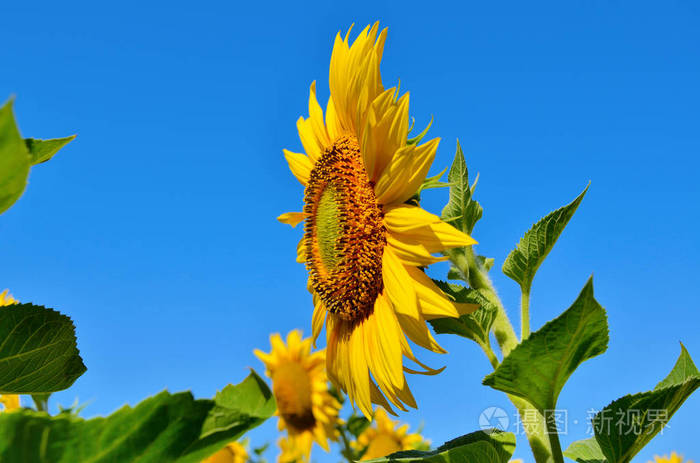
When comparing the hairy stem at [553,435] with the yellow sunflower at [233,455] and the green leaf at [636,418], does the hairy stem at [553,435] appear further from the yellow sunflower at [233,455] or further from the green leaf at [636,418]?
the yellow sunflower at [233,455]

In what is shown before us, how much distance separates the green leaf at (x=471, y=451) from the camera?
151cm

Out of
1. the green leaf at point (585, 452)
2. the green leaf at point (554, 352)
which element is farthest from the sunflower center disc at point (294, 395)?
the green leaf at point (554, 352)

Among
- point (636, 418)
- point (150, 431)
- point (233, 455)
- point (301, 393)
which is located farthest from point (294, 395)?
point (150, 431)

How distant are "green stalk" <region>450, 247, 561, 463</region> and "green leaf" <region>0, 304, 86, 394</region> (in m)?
1.12

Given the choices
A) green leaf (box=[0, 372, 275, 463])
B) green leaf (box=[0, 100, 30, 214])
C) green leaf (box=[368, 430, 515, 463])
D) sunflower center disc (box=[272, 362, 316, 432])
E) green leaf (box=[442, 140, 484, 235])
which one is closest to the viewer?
green leaf (box=[0, 100, 30, 214])

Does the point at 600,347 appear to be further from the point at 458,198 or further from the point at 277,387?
the point at 277,387

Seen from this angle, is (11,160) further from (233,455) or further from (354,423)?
(354,423)

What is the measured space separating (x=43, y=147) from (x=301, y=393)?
15.5 ft

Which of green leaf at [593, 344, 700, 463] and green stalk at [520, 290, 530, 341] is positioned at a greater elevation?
green stalk at [520, 290, 530, 341]

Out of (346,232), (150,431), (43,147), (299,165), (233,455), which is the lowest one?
(150,431)

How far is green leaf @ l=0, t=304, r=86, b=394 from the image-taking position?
4.42ft

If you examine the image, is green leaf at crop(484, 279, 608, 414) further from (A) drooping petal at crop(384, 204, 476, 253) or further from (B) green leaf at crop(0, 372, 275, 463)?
(B) green leaf at crop(0, 372, 275, 463)

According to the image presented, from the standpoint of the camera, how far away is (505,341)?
1.87 meters

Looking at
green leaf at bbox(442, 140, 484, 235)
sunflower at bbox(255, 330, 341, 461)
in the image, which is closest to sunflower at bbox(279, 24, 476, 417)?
green leaf at bbox(442, 140, 484, 235)
